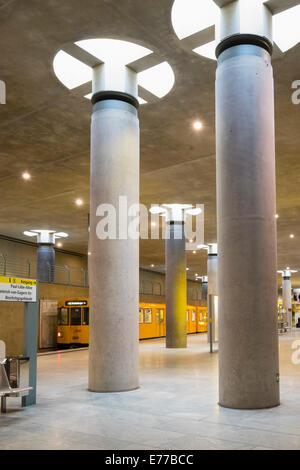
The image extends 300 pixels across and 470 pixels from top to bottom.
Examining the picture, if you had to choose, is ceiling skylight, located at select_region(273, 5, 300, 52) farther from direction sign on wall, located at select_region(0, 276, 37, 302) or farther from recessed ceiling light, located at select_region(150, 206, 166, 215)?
recessed ceiling light, located at select_region(150, 206, 166, 215)

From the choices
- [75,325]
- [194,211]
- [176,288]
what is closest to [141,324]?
[75,325]

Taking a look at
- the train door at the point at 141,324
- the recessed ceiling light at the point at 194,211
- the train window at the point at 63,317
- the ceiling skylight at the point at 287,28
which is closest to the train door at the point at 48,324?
the train window at the point at 63,317

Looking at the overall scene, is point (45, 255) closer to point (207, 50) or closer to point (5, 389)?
point (207, 50)

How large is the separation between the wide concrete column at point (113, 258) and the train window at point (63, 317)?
1587cm

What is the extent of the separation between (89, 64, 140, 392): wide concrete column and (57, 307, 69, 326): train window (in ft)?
52.1

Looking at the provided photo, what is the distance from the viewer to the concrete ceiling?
938 cm

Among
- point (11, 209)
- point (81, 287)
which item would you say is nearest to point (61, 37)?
point (11, 209)

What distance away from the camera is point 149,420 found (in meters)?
7.21

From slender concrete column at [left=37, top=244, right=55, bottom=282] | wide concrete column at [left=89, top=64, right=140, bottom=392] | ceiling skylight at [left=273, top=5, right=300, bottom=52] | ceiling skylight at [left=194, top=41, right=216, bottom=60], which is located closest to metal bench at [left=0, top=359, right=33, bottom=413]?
wide concrete column at [left=89, top=64, right=140, bottom=392]

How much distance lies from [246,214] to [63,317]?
19328 millimetres

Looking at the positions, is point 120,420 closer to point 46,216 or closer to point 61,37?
point 61,37

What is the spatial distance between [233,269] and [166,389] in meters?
3.57

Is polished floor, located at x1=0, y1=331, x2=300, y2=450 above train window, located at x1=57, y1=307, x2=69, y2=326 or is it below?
below

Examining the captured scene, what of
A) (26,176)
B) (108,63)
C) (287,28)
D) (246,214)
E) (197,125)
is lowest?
(246,214)
